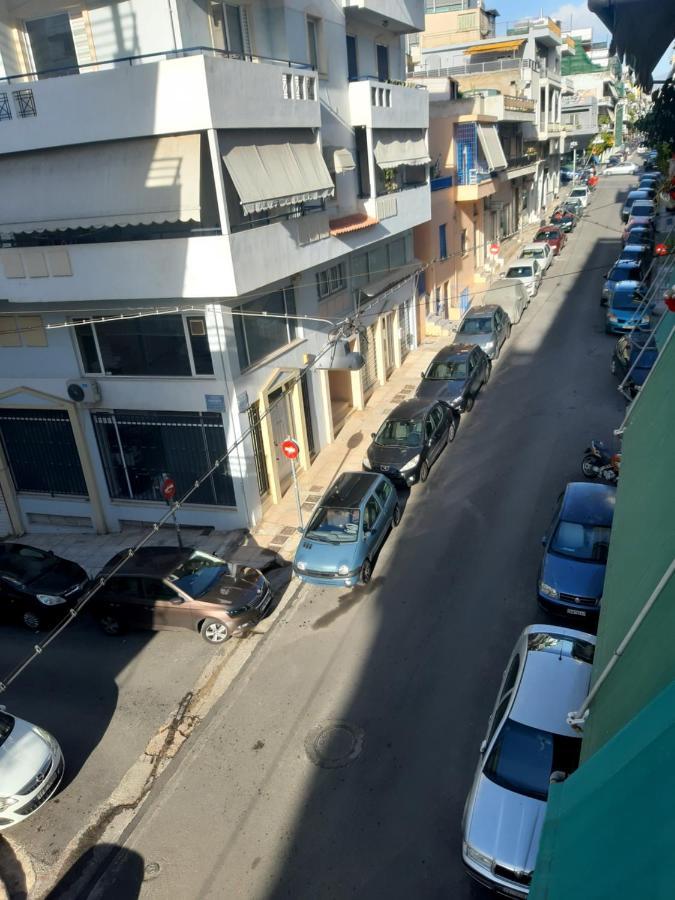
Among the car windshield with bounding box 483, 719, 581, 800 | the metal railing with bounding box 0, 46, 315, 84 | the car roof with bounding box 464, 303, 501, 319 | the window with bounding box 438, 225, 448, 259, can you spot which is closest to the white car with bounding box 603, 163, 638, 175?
the window with bounding box 438, 225, 448, 259

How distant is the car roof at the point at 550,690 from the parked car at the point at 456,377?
1170cm

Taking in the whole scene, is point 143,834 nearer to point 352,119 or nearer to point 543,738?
point 543,738

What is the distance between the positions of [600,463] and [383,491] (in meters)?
5.29

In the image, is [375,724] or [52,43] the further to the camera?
[52,43]

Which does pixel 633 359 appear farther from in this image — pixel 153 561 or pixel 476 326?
pixel 153 561

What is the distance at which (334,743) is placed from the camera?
1022 centimetres

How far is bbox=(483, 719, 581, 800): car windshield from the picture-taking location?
314 inches

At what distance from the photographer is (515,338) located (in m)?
28.1

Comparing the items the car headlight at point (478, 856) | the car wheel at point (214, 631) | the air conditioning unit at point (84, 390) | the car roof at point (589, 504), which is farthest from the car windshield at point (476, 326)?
the car headlight at point (478, 856)

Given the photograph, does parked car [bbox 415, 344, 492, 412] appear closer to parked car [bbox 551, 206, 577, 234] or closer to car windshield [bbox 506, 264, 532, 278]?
car windshield [bbox 506, 264, 532, 278]

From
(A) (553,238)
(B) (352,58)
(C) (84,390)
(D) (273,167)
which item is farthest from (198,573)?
(A) (553,238)

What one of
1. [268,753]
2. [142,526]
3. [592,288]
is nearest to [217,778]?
[268,753]

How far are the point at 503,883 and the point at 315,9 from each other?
1850 cm

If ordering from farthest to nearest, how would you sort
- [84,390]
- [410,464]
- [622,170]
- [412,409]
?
1. [622,170]
2. [412,409]
3. [410,464]
4. [84,390]
